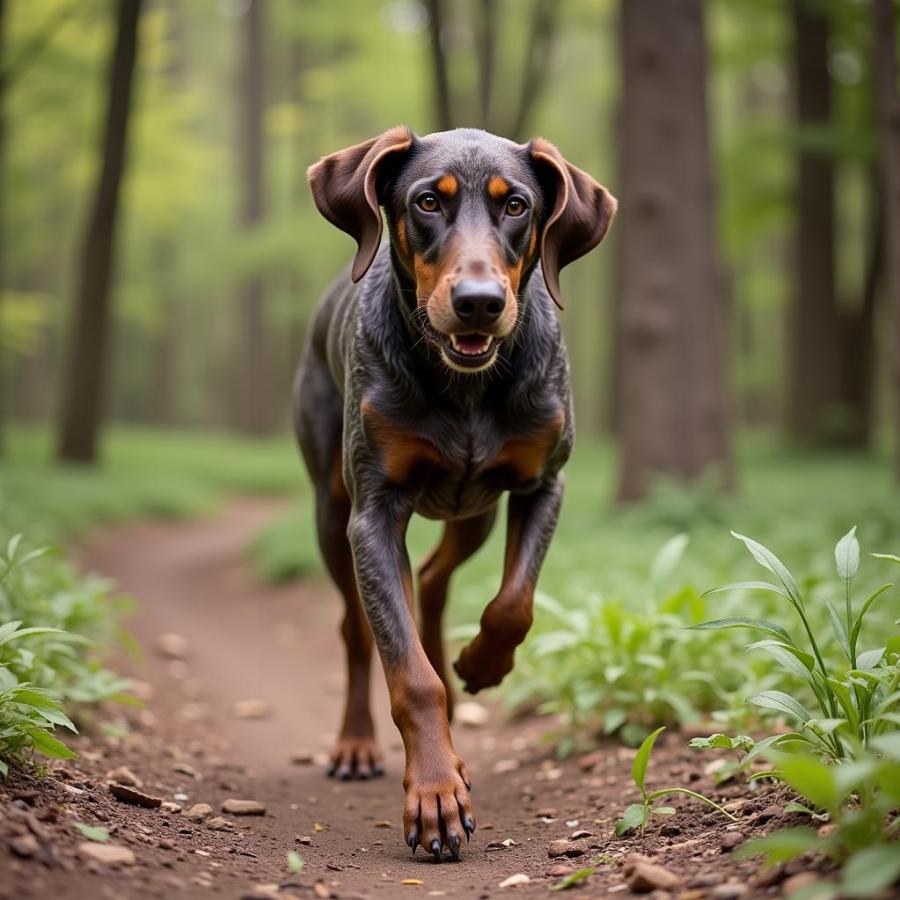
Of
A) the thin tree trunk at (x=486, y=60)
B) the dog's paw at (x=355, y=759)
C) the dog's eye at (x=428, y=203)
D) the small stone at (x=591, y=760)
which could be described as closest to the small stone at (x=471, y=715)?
the dog's paw at (x=355, y=759)

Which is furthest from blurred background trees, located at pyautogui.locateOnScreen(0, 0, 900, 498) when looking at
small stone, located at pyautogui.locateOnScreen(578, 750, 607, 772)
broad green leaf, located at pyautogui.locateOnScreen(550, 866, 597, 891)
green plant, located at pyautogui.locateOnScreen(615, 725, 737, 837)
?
broad green leaf, located at pyautogui.locateOnScreen(550, 866, 597, 891)

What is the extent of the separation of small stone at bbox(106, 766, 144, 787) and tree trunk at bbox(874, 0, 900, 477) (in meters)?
7.15

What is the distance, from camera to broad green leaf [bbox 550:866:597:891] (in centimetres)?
296

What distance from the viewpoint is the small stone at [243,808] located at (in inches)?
159

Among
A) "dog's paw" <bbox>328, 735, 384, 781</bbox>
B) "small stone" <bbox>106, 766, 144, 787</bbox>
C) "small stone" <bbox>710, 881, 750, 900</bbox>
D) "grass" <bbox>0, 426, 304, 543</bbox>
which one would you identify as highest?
"small stone" <bbox>710, 881, 750, 900</bbox>

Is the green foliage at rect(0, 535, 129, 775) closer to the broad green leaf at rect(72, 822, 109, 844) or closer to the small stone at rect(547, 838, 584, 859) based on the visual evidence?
the broad green leaf at rect(72, 822, 109, 844)

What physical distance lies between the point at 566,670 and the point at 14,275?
27408mm

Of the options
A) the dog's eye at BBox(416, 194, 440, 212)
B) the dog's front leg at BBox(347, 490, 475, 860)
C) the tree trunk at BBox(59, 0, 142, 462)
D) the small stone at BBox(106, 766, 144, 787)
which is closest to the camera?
the dog's front leg at BBox(347, 490, 475, 860)

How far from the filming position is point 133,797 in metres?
3.71

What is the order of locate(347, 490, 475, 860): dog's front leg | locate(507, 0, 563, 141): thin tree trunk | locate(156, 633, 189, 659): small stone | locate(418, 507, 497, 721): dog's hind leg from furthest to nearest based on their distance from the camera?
locate(507, 0, 563, 141): thin tree trunk < locate(156, 633, 189, 659): small stone < locate(418, 507, 497, 721): dog's hind leg < locate(347, 490, 475, 860): dog's front leg

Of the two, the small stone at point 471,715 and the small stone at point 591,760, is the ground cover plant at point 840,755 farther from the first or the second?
the small stone at point 471,715

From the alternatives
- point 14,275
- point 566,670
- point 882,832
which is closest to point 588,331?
point 14,275

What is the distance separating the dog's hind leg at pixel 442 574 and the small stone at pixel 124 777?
147 cm

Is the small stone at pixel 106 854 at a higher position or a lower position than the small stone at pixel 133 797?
higher
